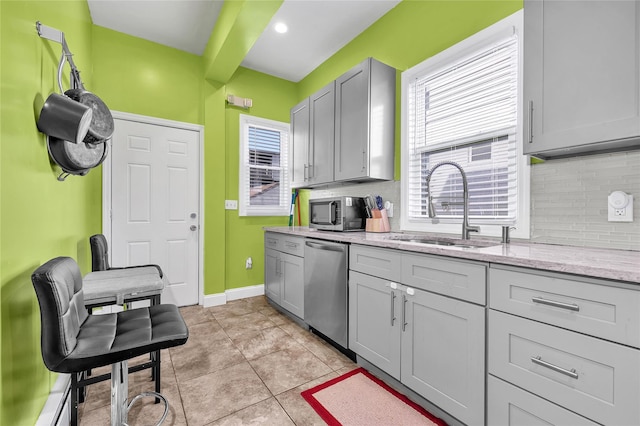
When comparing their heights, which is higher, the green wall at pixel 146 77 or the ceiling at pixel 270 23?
the ceiling at pixel 270 23

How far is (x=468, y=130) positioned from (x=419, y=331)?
58.6 inches

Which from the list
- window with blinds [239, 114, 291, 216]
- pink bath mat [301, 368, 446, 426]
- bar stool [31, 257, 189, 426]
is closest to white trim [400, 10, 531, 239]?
pink bath mat [301, 368, 446, 426]

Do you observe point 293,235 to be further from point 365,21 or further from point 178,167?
point 365,21

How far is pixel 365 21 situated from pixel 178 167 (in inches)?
103

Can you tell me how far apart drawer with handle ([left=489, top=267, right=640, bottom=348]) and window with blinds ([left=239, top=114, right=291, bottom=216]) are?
3092mm

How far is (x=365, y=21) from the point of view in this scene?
283 centimetres

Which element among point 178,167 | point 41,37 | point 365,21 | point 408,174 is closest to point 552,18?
point 408,174

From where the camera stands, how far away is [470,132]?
6.84 ft

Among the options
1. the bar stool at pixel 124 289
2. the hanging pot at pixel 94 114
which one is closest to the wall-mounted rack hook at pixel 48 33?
the hanging pot at pixel 94 114

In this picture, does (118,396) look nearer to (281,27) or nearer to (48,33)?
(48,33)

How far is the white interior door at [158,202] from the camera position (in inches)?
120

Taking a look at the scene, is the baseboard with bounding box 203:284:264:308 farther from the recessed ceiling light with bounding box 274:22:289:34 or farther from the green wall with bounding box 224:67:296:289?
the recessed ceiling light with bounding box 274:22:289:34

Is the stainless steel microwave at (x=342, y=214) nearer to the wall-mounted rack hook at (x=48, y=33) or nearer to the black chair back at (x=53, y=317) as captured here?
the black chair back at (x=53, y=317)

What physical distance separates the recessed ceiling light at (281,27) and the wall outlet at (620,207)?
9.79 feet
